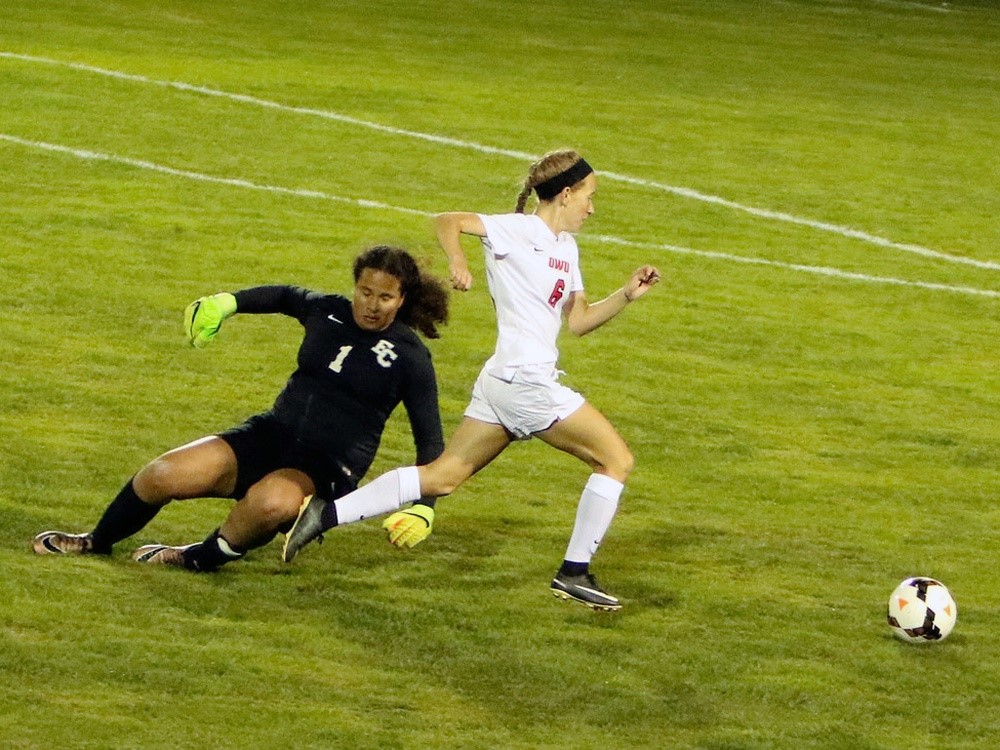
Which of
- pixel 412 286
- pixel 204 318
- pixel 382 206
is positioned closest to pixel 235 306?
pixel 204 318

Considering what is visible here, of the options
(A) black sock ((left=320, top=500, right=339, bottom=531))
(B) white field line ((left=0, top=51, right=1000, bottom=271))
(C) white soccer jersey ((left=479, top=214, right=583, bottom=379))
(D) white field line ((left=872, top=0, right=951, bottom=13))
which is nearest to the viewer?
(A) black sock ((left=320, top=500, right=339, bottom=531))

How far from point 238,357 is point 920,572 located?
5015 mm

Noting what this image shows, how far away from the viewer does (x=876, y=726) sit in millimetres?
7398

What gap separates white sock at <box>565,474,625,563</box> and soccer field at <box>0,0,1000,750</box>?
28 centimetres

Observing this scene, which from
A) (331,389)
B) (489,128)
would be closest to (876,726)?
(331,389)

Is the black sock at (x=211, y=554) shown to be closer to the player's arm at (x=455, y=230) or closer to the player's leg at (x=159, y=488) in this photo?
the player's leg at (x=159, y=488)

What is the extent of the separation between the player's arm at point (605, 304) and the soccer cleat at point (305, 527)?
1399mm

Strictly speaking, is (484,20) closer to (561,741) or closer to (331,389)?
(331,389)

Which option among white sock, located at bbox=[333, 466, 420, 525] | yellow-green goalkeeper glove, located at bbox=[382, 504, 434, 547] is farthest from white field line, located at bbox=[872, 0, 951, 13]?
yellow-green goalkeeper glove, located at bbox=[382, 504, 434, 547]

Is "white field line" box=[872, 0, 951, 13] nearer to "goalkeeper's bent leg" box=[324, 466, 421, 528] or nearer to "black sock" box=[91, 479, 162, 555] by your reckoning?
"goalkeeper's bent leg" box=[324, 466, 421, 528]

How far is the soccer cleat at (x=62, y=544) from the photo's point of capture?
870 centimetres

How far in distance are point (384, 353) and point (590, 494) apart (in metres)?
1.08

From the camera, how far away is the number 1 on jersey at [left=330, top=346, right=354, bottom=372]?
8750mm

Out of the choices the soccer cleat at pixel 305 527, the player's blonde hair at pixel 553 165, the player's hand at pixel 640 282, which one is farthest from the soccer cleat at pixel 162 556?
the player's hand at pixel 640 282
